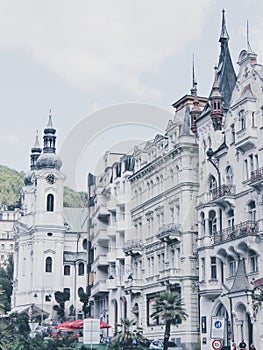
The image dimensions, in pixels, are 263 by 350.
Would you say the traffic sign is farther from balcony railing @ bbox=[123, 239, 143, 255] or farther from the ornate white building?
the ornate white building

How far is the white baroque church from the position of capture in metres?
53.9

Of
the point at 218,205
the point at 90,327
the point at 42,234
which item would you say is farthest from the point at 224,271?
the point at 42,234

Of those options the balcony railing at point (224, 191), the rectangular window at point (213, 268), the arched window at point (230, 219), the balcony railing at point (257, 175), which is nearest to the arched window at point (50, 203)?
the rectangular window at point (213, 268)

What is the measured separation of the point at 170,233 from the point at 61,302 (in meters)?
59.5

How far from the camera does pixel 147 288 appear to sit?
2844 inches

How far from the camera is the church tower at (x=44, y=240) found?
128375 mm

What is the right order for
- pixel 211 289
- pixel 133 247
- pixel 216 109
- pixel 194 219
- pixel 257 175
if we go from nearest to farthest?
1. pixel 257 175
2. pixel 211 289
3. pixel 216 109
4. pixel 194 219
5. pixel 133 247

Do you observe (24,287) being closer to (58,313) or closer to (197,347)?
(58,313)

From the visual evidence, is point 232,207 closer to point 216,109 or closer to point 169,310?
point 216,109

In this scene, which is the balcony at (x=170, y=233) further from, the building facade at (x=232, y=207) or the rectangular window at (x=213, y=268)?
the rectangular window at (x=213, y=268)

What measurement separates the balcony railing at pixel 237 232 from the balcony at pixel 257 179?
9.29 feet

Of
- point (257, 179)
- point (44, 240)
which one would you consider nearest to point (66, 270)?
point (44, 240)

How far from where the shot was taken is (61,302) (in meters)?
120

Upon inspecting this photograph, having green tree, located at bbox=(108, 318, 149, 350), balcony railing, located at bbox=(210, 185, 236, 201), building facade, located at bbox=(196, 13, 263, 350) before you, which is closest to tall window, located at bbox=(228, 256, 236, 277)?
building facade, located at bbox=(196, 13, 263, 350)
